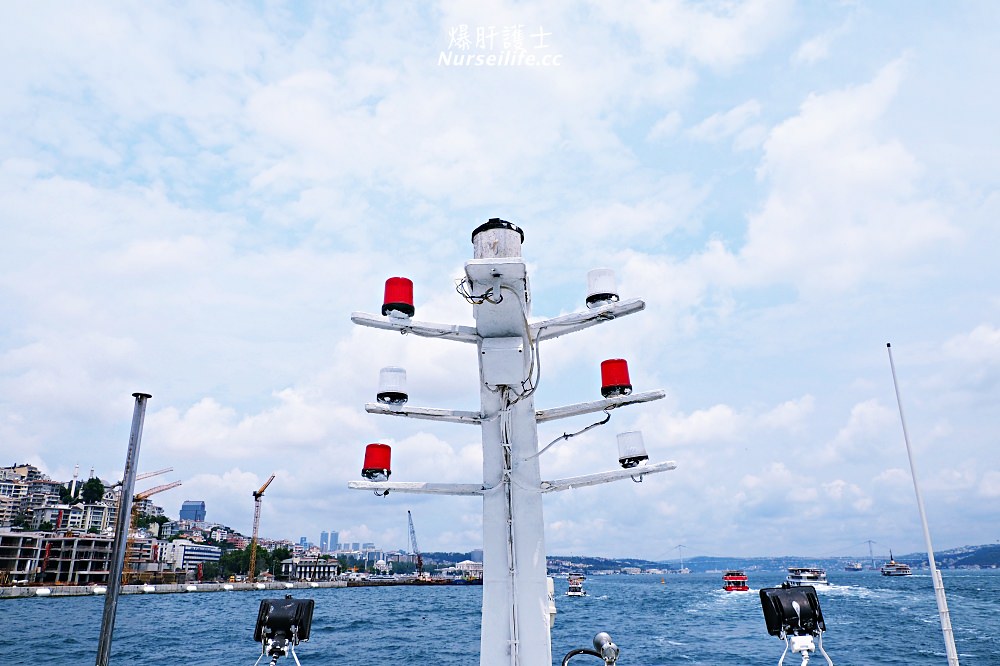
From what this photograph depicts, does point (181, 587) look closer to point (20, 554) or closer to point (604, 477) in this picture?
point (20, 554)

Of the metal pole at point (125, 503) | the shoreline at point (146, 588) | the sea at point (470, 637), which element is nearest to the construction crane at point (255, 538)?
the shoreline at point (146, 588)

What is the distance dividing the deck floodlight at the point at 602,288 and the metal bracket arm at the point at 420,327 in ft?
4.14

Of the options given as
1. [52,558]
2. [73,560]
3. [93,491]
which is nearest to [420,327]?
[73,560]

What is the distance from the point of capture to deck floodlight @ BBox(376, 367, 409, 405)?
19.1ft

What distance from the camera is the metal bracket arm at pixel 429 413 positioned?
228 inches

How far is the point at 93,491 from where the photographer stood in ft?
493


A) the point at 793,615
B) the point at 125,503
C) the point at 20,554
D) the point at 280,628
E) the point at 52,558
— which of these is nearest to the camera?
the point at 793,615

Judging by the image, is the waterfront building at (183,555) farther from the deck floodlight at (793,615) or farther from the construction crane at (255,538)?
the deck floodlight at (793,615)

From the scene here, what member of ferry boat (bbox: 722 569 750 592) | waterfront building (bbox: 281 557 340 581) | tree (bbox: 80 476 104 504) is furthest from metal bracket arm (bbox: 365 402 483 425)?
tree (bbox: 80 476 104 504)

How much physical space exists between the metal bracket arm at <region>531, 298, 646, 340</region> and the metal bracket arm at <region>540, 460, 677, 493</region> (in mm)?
1456

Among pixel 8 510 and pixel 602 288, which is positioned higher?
pixel 8 510

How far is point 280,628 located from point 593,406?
3562mm

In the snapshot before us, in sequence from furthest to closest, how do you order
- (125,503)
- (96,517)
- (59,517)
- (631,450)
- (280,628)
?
(96,517), (59,517), (125,503), (631,450), (280,628)

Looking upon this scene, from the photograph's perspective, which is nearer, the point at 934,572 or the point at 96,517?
the point at 934,572
